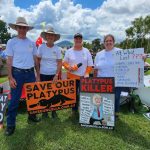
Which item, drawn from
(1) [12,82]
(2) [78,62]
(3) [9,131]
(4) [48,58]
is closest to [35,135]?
(3) [9,131]

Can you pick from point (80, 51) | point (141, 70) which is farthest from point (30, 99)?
point (141, 70)

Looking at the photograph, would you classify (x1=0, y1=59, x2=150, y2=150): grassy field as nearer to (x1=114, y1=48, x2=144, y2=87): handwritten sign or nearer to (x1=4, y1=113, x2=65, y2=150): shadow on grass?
(x1=4, y1=113, x2=65, y2=150): shadow on grass

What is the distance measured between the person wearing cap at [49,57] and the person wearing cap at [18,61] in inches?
10.3

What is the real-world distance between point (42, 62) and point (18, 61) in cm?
61

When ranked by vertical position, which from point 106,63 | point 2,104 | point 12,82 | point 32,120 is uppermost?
point 106,63

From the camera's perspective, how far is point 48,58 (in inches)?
192

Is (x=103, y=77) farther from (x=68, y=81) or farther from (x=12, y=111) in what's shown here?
(x=12, y=111)

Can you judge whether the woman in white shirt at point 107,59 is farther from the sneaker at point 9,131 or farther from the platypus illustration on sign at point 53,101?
the sneaker at point 9,131

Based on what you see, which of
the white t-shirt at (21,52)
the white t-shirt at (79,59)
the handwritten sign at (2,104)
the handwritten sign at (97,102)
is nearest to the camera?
the white t-shirt at (21,52)

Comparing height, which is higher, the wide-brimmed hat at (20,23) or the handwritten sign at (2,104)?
the wide-brimmed hat at (20,23)

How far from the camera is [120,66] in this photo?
497cm

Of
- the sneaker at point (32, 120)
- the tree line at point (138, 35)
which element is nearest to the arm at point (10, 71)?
the sneaker at point (32, 120)

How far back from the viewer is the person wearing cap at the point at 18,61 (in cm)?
434

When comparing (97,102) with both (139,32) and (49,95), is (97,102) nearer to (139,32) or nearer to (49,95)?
(49,95)
